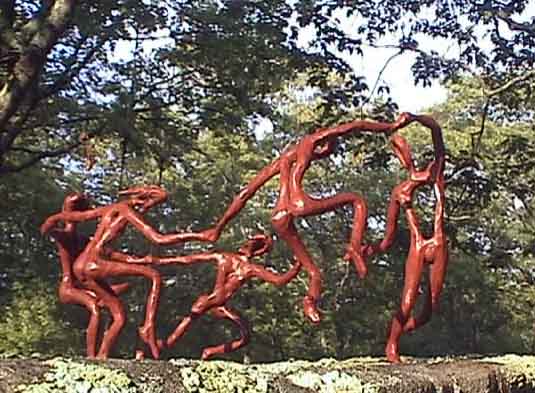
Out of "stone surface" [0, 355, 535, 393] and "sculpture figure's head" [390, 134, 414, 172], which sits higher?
"sculpture figure's head" [390, 134, 414, 172]

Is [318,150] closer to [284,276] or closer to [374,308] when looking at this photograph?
[284,276]

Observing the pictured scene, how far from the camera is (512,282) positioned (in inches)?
621

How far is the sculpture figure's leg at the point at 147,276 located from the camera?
9.25 feet

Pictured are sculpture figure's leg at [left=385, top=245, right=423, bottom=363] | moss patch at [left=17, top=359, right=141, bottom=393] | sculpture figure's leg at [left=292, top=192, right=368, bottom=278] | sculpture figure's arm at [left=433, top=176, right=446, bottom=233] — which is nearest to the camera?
moss patch at [left=17, top=359, right=141, bottom=393]

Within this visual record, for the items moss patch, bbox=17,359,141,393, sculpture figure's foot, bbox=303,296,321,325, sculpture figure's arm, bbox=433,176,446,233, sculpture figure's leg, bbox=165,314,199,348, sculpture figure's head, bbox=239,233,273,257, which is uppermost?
sculpture figure's arm, bbox=433,176,446,233

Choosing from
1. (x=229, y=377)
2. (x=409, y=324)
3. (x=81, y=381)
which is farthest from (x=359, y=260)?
(x=81, y=381)

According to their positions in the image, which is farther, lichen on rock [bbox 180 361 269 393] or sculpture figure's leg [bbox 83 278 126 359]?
sculpture figure's leg [bbox 83 278 126 359]

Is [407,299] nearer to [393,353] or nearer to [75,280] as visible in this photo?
[393,353]

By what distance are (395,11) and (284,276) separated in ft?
18.2

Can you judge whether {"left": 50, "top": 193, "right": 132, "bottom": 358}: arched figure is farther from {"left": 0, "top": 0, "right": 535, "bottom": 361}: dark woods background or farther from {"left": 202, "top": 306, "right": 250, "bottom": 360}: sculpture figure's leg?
{"left": 0, "top": 0, "right": 535, "bottom": 361}: dark woods background

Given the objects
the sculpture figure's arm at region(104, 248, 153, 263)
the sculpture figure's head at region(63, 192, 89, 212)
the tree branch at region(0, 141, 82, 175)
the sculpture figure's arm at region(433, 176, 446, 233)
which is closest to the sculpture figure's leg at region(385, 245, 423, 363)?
the sculpture figure's arm at region(433, 176, 446, 233)

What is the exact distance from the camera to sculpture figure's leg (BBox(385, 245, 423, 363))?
9.39 feet

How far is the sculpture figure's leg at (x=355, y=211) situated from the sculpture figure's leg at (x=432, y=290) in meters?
0.20

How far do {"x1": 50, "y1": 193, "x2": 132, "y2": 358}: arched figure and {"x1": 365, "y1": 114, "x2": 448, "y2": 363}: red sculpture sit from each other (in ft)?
2.69
